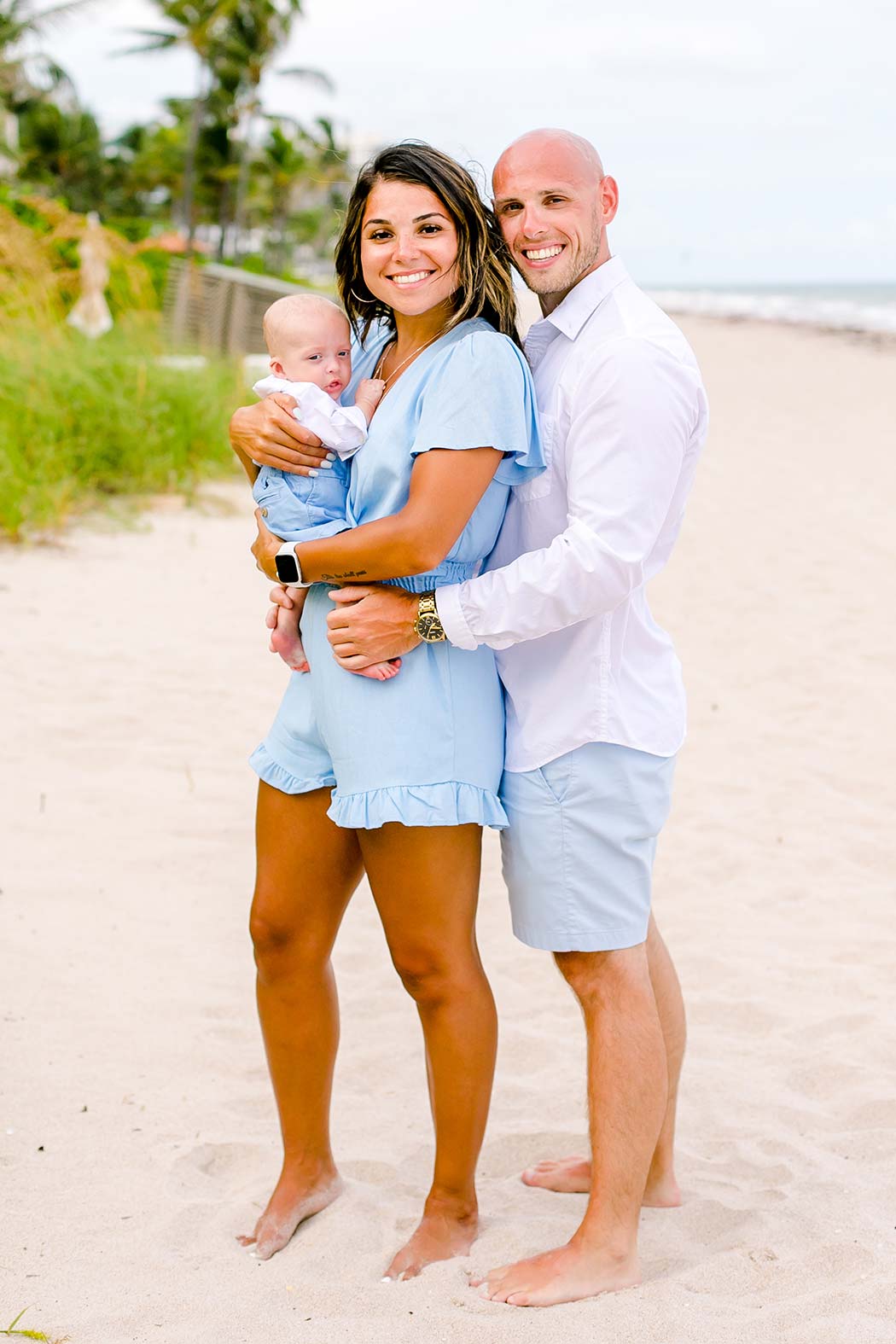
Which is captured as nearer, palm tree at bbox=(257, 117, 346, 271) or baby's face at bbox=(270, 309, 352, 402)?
baby's face at bbox=(270, 309, 352, 402)

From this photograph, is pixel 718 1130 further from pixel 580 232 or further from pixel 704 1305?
pixel 580 232

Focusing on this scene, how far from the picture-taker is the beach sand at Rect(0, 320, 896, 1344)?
88.1 inches

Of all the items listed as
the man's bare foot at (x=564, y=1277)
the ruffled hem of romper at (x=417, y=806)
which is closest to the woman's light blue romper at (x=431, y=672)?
the ruffled hem of romper at (x=417, y=806)

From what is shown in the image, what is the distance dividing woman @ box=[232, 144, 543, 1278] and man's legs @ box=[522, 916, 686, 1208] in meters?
0.30

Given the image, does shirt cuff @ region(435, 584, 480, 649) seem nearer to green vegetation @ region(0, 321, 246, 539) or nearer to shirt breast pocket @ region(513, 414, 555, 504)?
shirt breast pocket @ region(513, 414, 555, 504)

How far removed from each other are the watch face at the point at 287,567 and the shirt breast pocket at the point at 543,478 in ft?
1.31

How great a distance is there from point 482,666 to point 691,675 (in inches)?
158

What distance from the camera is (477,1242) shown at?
240 centimetres

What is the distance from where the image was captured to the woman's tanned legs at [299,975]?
2.33 meters

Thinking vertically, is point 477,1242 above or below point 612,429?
below

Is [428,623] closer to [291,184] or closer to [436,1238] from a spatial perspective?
[436,1238]

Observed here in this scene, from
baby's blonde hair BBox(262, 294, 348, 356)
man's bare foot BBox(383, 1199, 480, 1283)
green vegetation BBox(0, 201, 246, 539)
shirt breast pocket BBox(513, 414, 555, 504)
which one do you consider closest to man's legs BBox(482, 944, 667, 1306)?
man's bare foot BBox(383, 1199, 480, 1283)

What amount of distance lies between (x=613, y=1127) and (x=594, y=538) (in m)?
0.99

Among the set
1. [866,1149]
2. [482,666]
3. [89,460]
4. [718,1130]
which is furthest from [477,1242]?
[89,460]
